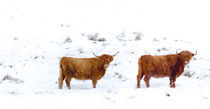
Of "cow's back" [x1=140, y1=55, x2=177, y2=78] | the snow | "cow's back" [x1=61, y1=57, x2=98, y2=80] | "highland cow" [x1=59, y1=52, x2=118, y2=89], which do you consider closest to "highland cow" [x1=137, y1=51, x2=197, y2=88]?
"cow's back" [x1=140, y1=55, x2=177, y2=78]

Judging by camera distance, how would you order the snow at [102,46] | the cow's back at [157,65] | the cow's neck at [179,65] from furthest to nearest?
1. the cow's neck at [179,65]
2. the cow's back at [157,65]
3. the snow at [102,46]

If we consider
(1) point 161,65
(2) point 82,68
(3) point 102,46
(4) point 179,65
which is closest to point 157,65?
(1) point 161,65

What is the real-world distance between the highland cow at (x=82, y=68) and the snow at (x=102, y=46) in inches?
11.2

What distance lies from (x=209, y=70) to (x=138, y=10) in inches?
356

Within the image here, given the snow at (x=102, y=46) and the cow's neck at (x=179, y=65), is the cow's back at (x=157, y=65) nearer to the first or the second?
the cow's neck at (x=179, y=65)

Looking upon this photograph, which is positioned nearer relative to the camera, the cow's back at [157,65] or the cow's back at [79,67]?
the cow's back at [157,65]

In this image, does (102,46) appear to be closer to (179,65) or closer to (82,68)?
(82,68)

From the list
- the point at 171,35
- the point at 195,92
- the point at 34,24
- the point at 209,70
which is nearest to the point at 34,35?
the point at 34,24

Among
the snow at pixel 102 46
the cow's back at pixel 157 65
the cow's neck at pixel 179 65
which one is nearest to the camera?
the snow at pixel 102 46

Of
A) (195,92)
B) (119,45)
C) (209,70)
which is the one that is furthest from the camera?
(119,45)

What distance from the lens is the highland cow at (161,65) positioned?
24.7ft


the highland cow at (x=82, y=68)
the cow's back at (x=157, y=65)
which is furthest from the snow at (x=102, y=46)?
the cow's back at (x=157, y=65)

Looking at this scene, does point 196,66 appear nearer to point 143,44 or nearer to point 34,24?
point 143,44

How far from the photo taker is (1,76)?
9023mm
